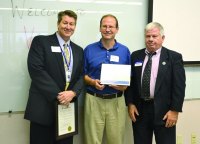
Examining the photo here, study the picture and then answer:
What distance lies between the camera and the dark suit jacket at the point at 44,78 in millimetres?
2016

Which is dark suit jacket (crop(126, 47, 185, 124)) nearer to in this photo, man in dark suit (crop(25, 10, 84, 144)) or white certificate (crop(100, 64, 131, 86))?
white certificate (crop(100, 64, 131, 86))

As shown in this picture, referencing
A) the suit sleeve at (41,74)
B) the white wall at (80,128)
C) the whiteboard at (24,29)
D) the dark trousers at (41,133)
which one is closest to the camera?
the suit sleeve at (41,74)

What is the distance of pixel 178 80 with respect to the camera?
2.12 m

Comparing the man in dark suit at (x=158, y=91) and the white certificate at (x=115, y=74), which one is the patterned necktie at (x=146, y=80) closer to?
the man in dark suit at (x=158, y=91)

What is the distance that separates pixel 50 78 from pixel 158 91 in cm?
87

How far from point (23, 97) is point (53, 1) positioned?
905mm

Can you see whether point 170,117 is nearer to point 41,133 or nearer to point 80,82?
point 80,82

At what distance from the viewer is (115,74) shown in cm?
220

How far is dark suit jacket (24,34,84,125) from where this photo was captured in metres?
2.02

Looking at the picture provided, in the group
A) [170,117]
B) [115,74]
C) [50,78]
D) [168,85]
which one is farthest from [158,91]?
[50,78]

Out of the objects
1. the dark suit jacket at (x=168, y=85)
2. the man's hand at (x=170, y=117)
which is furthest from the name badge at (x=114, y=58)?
the man's hand at (x=170, y=117)

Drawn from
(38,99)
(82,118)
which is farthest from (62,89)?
(82,118)

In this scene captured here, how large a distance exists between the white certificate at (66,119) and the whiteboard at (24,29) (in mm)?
467

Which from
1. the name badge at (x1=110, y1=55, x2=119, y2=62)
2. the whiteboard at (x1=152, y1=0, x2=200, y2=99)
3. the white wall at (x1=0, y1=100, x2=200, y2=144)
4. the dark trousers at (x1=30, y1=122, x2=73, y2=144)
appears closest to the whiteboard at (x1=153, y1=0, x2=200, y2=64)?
the whiteboard at (x1=152, y1=0, x2=200, y2=99)
